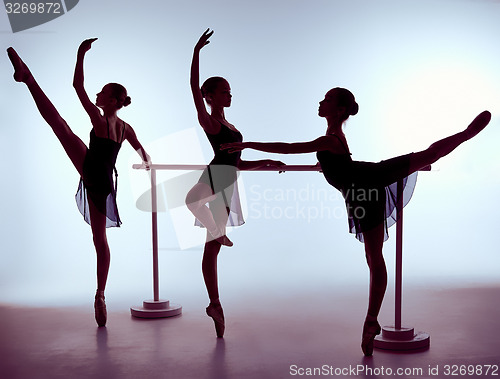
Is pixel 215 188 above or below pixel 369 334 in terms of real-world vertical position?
above

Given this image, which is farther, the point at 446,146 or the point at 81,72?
the point at 81,72

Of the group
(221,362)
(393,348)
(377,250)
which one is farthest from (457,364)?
(221,362)

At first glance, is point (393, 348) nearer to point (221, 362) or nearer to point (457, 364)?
point (457, 364)

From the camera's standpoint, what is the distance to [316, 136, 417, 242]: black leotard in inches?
127

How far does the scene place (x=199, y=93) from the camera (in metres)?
3.41

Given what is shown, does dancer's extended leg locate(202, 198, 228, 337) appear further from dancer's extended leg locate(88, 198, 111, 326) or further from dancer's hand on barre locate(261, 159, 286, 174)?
dancer's extended leg locate(88, 198, 111, 326)

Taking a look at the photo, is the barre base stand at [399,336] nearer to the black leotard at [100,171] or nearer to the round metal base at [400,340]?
the round metal base at [400,340]

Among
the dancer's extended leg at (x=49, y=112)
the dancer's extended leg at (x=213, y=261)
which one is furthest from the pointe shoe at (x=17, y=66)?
the dancer's extended leg at (x=213, y=261)

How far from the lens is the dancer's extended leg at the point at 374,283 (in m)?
3.23

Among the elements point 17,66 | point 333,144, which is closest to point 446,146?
point 333,144

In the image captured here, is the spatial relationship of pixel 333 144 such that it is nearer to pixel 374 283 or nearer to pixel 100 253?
pixel 374 283

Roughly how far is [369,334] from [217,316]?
0.82 m

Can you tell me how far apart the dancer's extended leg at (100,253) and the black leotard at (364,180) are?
142 cm

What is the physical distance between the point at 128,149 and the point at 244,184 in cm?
102
